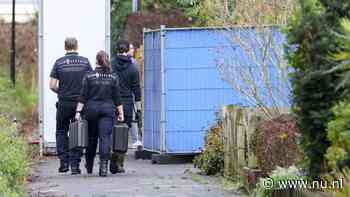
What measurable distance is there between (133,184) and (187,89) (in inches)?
148

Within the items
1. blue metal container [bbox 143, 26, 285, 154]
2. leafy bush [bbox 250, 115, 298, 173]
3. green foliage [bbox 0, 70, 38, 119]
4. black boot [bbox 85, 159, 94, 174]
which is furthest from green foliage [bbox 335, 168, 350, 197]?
green foliage [bbox 0, 70, 38, 119]

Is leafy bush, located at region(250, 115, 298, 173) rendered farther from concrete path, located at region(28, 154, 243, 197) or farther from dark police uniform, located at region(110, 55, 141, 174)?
dark police uniform, located at region(110, 55, 141, 174)

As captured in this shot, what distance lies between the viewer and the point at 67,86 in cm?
1614

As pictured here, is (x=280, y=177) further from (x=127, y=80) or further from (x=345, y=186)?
(x=127, y=80)

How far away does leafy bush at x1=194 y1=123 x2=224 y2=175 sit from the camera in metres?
15.2

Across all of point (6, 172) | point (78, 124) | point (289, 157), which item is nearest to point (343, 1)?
point (289, 157)

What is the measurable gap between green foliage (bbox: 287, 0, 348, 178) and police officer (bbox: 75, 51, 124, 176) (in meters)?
6.41

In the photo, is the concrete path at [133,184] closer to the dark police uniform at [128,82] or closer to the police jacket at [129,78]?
the dark police uniform at [128,82]

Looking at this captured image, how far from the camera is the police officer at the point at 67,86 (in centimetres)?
1612

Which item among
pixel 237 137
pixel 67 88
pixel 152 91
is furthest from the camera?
pixel 152 91

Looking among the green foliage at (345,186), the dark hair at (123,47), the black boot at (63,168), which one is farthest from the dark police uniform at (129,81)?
the green foliage at (345,186)

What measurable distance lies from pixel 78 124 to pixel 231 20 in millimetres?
2567

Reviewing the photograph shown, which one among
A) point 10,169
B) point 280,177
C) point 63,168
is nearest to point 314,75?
point 280,177

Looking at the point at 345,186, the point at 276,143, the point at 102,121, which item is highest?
the point at 102,121
